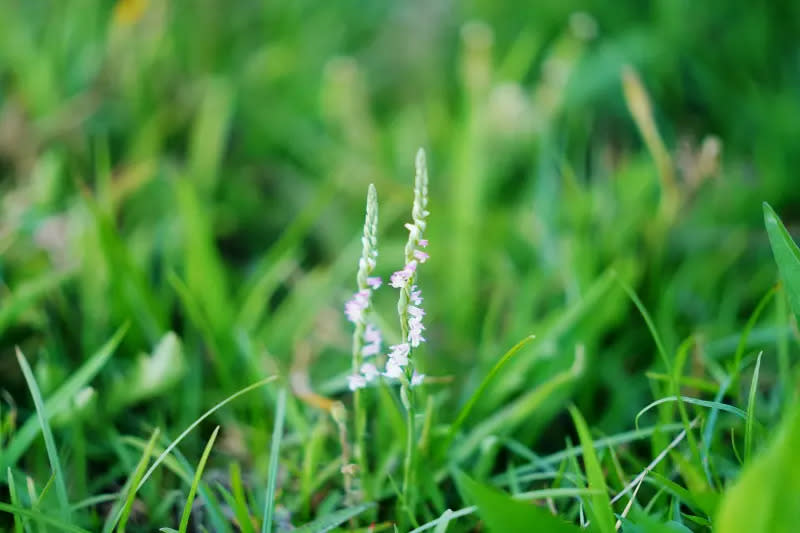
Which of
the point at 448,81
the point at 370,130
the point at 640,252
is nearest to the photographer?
the point at 640,252

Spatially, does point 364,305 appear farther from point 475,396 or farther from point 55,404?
point 55,404

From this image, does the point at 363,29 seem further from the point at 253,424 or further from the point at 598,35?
the point at 253,424

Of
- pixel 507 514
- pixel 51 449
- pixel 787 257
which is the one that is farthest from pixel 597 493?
pixel 51 449

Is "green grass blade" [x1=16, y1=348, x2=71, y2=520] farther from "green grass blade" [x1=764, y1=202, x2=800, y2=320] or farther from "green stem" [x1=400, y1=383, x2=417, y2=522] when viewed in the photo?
"green grass blade" [x1=764, y1=202, x2=800, y2=320]

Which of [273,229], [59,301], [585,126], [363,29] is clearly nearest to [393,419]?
[59,301]

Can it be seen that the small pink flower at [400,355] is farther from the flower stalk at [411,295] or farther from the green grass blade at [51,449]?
the green grass blade at [51,449]

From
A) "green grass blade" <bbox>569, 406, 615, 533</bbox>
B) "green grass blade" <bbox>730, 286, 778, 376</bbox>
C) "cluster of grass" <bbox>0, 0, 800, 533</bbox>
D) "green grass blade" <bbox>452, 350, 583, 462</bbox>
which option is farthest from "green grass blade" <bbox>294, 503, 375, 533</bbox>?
"green grass blade" <bbox>730, 286, 778, 376</bbox>

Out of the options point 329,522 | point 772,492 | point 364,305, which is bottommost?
point 329,522
